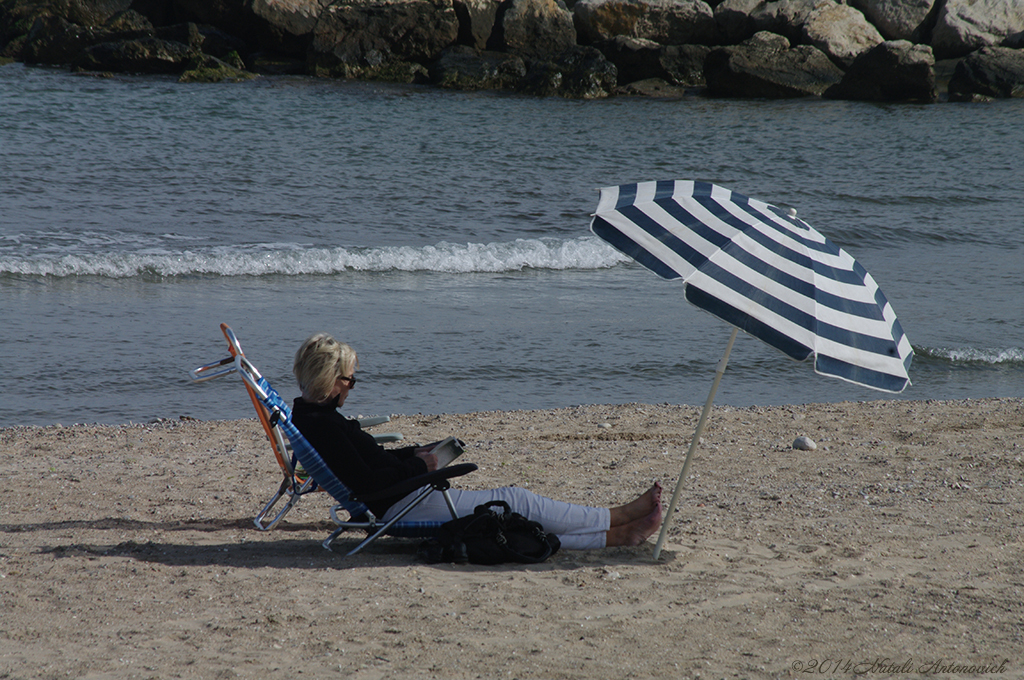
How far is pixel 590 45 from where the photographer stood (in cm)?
2914

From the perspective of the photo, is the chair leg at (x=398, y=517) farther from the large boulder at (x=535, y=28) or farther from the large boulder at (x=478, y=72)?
the large boulder at (x=535, y=28)

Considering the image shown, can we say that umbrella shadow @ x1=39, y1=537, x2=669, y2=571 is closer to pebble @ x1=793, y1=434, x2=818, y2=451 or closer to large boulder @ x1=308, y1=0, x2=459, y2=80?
pebble @ x1=793, y1=434, x2=818, y2=451

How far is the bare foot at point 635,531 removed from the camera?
3.83m

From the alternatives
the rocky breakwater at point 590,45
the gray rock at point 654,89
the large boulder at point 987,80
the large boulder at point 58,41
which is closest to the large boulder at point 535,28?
the rocky breakwater at point 590,45

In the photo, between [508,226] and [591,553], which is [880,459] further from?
[508,226]

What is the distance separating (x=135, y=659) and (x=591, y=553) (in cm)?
192

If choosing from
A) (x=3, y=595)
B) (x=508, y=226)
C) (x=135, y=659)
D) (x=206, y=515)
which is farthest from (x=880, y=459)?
(x=508, y=226)

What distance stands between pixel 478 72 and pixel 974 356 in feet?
73.6

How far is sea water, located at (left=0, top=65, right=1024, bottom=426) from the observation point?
7184 mm

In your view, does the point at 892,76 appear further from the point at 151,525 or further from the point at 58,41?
the point at 58,41

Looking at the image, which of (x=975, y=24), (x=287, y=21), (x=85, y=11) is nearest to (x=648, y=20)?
(x=975, y=24)

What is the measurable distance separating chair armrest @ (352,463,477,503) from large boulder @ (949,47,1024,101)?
1083 inches

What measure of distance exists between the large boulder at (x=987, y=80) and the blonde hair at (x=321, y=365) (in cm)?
2755

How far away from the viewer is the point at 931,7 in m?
29.7
